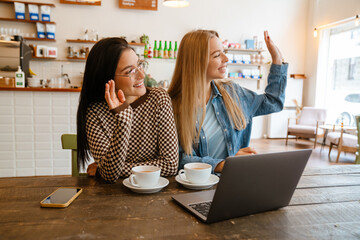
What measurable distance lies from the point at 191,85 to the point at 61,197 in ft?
2.77

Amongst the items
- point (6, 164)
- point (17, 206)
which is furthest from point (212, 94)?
point (6, 164)

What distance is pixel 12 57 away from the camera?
160 inches

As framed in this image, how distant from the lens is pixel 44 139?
10.5ft

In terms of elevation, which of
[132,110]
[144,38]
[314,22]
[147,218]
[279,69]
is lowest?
[147,218]

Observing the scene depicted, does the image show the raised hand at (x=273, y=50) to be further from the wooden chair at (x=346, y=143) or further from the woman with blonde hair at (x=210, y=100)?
the wooden chair at (x=346, y=143)

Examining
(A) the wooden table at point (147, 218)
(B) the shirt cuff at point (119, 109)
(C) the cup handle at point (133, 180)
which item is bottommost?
(A) the wooden table at point (147, 218)

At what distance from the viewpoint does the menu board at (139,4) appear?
5660 millimetres

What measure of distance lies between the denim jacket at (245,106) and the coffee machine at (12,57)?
3365 mm

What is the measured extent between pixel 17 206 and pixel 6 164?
2.75 m

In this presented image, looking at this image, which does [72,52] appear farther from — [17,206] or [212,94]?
[17,206]

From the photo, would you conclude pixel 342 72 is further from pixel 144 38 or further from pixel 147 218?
pixel 147 218

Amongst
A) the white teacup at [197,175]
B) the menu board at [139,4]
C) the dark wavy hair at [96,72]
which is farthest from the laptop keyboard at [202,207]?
the menu board at [139,4]

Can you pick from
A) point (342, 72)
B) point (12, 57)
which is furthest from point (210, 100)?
point (342, 72)

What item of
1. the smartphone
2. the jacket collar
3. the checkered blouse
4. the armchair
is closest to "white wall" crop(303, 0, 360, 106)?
the armchair
